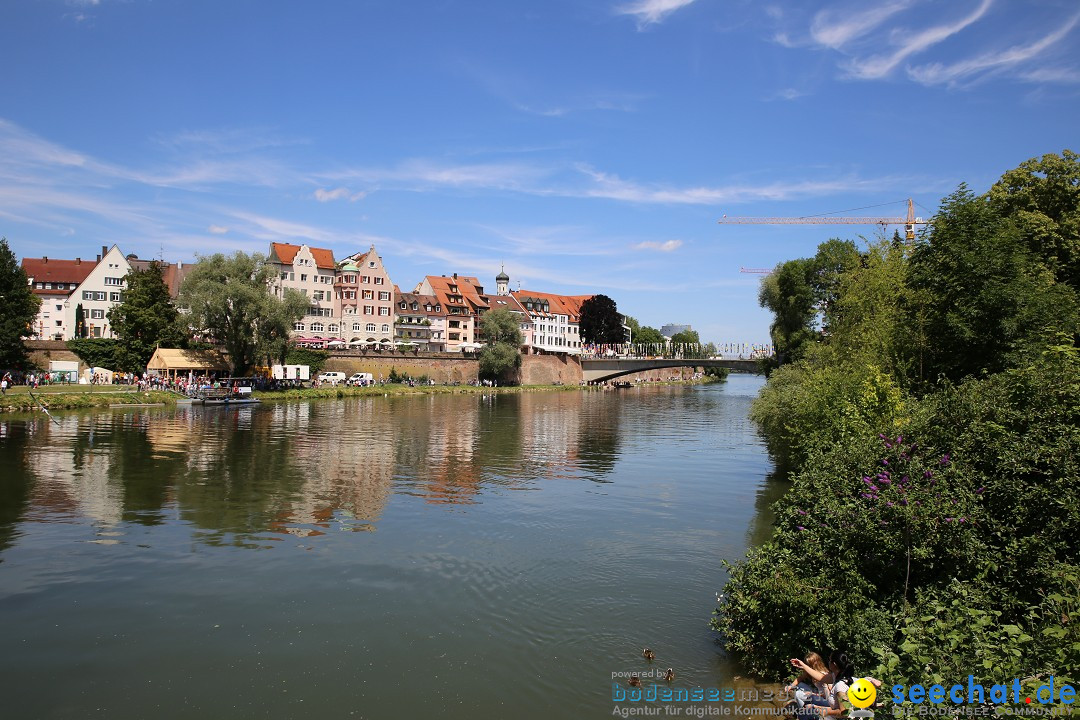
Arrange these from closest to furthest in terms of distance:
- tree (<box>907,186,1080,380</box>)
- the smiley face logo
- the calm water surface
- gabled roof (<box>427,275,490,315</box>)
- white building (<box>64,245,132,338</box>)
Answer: the smiley face logo, the calm water surface, tree (<box>907,186,1080,380</box>), white building (<box>64,245,132,338</box>), gabled roof (<box>427,275,490,315</box>)

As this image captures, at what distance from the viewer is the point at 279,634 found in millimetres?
14148

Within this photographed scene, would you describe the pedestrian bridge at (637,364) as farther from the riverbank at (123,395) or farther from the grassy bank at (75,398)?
the grassy bank at (75,398)

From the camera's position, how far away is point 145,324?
82.4 meters

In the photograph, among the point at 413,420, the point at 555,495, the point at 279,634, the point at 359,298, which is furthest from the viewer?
the point at 359,298

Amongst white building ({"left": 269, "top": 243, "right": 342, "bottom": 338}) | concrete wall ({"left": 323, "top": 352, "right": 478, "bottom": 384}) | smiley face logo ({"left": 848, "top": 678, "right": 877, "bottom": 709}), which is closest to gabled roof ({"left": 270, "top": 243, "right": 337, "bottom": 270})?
white building ({"left": 269, "top": 243, "right": 342, "bottom": 338})

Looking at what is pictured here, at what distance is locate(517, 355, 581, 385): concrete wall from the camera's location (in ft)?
412

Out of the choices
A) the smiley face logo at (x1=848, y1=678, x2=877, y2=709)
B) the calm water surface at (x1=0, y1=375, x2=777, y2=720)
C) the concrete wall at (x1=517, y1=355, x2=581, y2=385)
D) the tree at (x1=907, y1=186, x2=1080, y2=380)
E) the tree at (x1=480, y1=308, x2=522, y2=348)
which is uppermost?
the tree at (x1=480, y1=308, x2=522, y2=348)

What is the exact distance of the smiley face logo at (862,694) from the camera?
962 cm

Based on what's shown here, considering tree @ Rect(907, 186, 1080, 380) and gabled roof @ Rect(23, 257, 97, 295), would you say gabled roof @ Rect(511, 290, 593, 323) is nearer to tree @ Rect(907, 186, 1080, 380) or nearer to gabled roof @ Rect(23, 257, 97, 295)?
gabled roof @ Rect(23, 257, 97, 295)

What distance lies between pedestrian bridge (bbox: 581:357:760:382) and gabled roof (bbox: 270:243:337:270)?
47.2 meters

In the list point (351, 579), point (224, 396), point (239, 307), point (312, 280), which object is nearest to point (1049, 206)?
point (351, 579)

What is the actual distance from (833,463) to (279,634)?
1177cm

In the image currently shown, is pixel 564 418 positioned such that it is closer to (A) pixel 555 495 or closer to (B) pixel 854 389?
(A) pixel 555 495

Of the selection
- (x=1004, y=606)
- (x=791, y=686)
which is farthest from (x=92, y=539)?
(x=1004, y=606)
